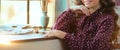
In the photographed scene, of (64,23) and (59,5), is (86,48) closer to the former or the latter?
(64,23)

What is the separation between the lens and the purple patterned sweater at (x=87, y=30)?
142 cm

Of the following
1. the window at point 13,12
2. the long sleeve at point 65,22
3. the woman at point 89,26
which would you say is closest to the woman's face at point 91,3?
the woman at point 89,26

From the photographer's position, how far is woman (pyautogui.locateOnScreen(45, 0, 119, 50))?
1427 millimetres

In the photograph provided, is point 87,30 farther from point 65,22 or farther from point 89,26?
point 65,22

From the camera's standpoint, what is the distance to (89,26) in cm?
150

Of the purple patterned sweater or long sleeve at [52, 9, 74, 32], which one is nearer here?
the purple patterned sweater

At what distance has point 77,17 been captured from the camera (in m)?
1.58

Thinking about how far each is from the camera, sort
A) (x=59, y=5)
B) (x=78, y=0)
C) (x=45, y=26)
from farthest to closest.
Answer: (x=59, y=5)
(x=45, y=26)
(x=78, y=0)

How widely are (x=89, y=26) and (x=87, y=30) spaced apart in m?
0.03

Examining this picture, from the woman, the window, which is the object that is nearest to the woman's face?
the woman

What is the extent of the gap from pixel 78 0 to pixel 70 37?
0.29 metres

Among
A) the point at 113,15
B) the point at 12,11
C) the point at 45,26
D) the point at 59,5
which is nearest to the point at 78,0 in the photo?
the point at 113,15

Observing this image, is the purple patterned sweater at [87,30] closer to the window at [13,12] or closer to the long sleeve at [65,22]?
the long sleeve at [65,22]

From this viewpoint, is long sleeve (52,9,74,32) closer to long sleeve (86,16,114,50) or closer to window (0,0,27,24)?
long sleeve (86,16,114,50)
